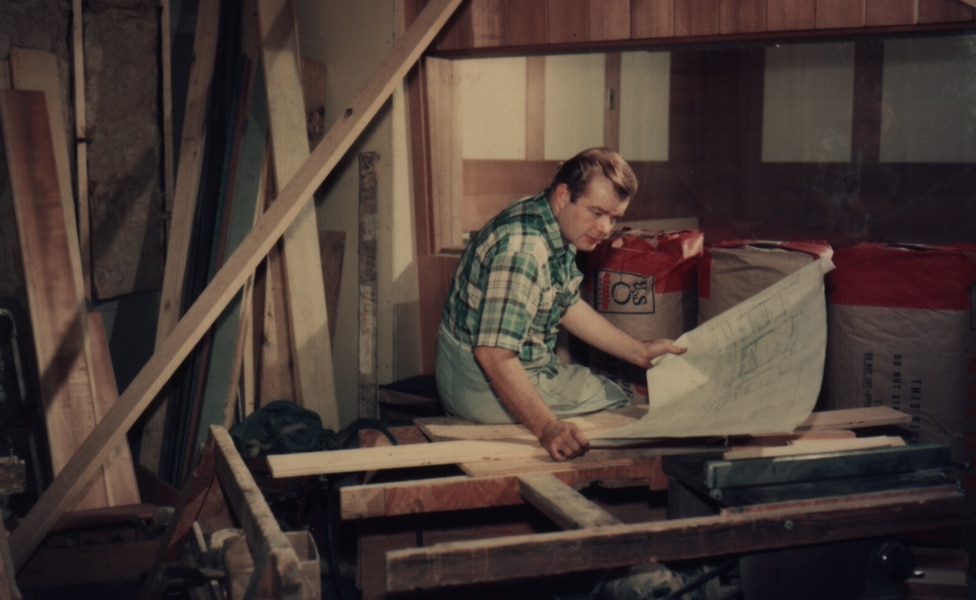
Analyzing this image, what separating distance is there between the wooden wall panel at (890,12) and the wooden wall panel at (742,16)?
1.13 feet

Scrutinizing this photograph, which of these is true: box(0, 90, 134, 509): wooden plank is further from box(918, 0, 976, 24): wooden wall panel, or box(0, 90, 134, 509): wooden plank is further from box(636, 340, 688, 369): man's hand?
box(918, 0, 976, 24): wooden wall panel

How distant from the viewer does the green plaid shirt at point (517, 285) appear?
2.59 metres

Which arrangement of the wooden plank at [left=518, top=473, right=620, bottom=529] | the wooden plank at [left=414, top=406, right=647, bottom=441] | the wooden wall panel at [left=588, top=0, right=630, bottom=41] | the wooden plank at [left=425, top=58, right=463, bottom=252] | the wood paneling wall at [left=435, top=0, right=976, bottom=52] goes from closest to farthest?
the wooden plank at [left=518, top=473, right=620, bottom=529]
the wooden plank at [left=414, top=406, right=647, bottom=441]
the wood paneling wall at [left=435, top=0, right=976, bottom=52]
the wooden wall panel at [left=588, top=0, right=630, bottom=41]
the wooden plank at [left=425, top=58, right=463, bottom=252]

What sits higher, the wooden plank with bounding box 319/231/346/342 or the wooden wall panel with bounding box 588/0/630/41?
the wooden wall panel with bounding box 588/0/630/41

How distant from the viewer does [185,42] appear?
4391mm

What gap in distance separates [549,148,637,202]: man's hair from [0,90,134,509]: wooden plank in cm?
186

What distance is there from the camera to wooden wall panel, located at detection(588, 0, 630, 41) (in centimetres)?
370

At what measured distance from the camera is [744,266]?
3.43 meters

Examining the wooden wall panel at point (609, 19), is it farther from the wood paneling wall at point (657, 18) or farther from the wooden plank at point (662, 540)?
the wooden plank at point (662, 540)

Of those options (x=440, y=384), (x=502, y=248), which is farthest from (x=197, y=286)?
(x=502, y=248)

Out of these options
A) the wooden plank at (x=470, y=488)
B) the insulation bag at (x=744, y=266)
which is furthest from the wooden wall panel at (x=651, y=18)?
the wooden plank at (x=470, y=488)

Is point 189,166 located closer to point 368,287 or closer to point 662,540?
point 368,287

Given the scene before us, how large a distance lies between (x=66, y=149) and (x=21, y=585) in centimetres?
152

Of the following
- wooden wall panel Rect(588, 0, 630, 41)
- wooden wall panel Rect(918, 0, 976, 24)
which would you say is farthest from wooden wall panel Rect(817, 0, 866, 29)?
wooden wall panel Rect(588, 0, 630, 41)
